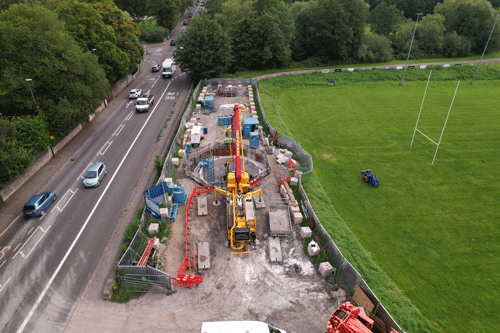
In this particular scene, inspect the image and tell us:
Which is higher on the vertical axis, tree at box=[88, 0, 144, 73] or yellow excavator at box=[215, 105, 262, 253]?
tree at box=[88, 0, 144, 73]

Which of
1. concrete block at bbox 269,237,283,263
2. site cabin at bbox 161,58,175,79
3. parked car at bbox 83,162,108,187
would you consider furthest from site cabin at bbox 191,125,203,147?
site cabin at bbox 161,58,175,79

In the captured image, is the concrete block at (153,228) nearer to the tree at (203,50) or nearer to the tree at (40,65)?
the tree at (40,65)

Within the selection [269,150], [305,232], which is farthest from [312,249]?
[269,150]

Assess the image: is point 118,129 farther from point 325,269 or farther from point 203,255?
point 325,269

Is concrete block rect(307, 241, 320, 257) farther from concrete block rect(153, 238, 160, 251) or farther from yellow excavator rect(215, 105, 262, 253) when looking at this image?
concrete block rect(153, 238, 160, 251)

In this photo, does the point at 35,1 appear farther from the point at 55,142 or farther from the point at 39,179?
the point at 39,179

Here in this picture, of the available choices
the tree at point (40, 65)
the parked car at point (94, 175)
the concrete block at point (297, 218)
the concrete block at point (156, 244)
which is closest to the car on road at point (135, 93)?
the tree at point (40, 65)

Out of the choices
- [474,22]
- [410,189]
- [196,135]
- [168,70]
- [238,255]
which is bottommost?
[410,189]
